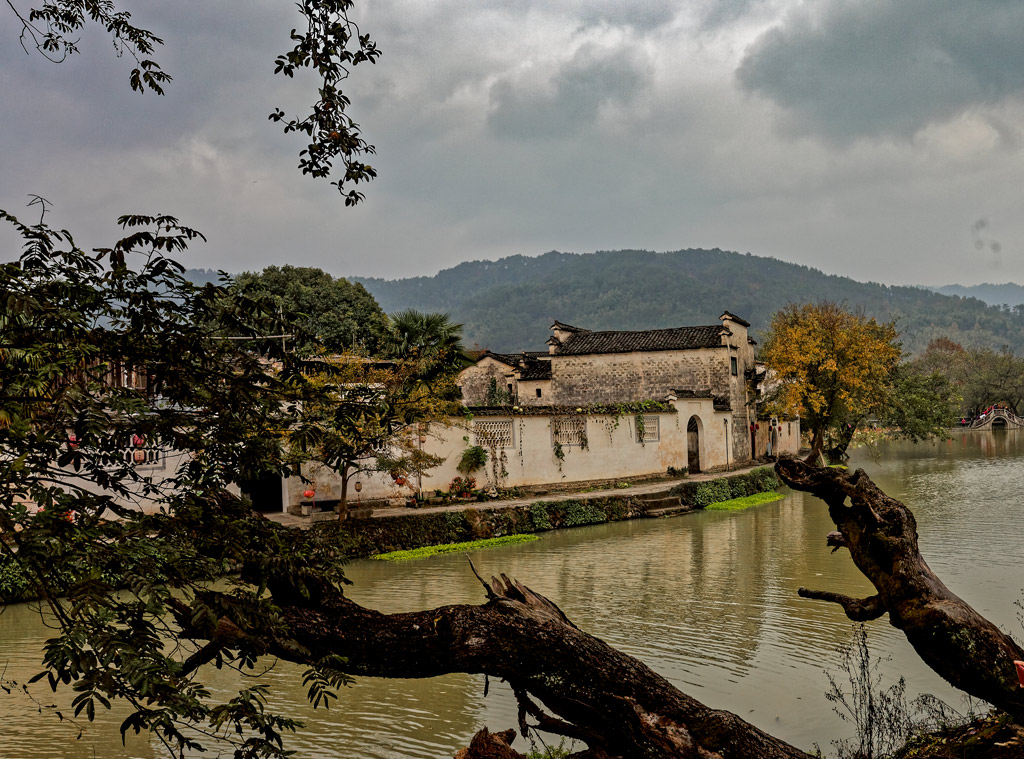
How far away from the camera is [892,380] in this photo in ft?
123

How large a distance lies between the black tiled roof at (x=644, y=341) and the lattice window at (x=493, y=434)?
11.9 metres

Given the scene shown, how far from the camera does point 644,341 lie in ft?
110

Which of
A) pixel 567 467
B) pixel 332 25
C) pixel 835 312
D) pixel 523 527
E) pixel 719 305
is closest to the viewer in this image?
pixel 332 25

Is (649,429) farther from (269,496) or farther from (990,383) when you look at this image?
(990,383)

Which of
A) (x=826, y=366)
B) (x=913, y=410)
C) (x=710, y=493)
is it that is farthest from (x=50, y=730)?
(x=913, y=410)

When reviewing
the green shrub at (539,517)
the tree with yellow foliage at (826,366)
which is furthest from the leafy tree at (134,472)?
the tree with yellow foliage at (826,366)

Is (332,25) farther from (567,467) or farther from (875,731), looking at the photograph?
(567,467)

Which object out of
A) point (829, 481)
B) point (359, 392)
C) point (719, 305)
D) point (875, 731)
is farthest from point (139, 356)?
point (719, 305)

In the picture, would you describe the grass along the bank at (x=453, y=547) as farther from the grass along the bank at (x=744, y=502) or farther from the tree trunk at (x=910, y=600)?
the tree trunk at (x=910, y=600)

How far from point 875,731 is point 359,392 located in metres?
5.62

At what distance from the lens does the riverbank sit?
16.8 m

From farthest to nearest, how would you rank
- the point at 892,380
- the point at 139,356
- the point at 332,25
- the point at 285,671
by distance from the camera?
the point at 892,380, the point at 285,671, the point at 332,25, the point at 139,356

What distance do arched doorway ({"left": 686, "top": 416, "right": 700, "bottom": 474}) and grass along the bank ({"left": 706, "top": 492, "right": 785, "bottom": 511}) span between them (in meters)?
4.11

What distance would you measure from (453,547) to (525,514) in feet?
10.0
